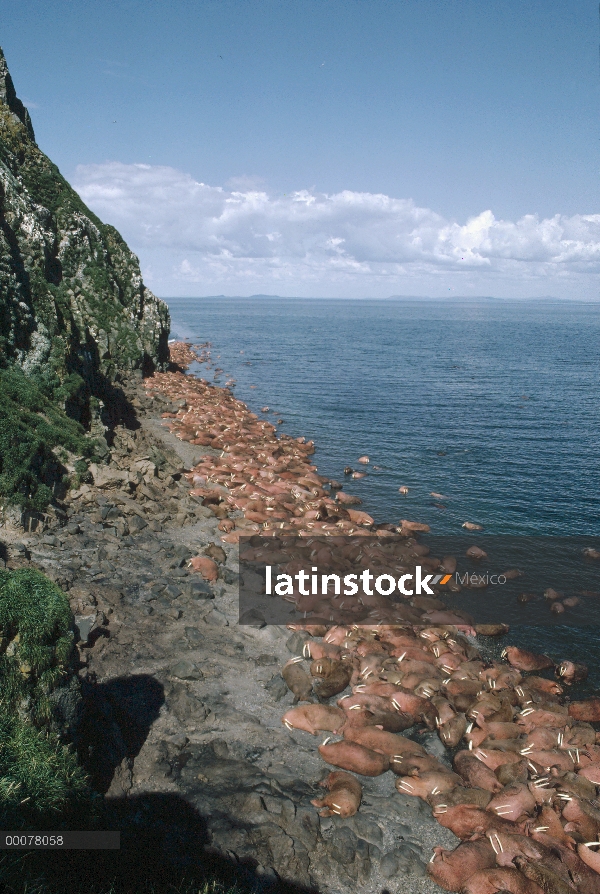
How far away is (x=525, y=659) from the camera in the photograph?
16.6 m

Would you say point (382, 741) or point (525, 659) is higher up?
point (382, 741)

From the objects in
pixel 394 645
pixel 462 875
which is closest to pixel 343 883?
pixel 462 875

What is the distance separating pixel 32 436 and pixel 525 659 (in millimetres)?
17992

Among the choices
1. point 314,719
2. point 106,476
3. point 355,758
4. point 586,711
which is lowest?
point 586,711

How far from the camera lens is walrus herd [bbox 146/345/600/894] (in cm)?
993

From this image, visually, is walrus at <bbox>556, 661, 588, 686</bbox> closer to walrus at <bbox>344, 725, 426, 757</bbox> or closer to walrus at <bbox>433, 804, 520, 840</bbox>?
walrus at <bbox>344, 725, 426, 757</bbox>

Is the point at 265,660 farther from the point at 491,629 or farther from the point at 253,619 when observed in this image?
the point at 491,629

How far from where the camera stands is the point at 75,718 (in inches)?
405

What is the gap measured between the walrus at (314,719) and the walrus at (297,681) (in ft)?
1.83

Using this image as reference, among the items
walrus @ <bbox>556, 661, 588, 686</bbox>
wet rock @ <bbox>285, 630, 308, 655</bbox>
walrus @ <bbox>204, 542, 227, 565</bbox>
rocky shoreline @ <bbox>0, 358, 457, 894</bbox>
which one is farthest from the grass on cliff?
walrus @ <bbox>556, 661, 588, 686</bbox>

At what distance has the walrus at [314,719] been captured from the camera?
12.7 meters

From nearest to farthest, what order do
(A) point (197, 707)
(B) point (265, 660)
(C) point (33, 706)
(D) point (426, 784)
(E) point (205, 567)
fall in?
1. (C) point (33, 706)
2. (D) point (426, 784)
3. (A) point (197, 707)
4. (B) point (265, 660)
5. (E) point (205, 567)

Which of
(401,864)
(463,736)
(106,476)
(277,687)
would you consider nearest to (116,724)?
(277,687)

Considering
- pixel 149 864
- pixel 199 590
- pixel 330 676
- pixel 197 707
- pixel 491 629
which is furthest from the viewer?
pixel 491 629
